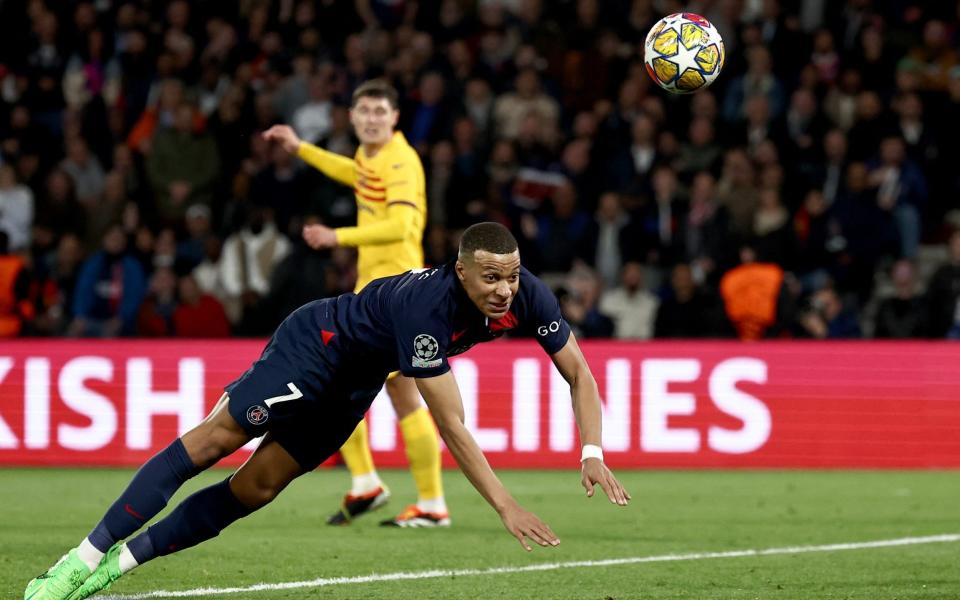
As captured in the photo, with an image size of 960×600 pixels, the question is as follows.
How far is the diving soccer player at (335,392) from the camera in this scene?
598cm

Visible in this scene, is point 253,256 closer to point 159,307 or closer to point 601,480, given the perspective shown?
point 159,307

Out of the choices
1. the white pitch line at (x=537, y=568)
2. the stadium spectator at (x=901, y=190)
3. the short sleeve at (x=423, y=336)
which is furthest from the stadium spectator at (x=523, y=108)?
the short sleeve at (x=423, y=336)

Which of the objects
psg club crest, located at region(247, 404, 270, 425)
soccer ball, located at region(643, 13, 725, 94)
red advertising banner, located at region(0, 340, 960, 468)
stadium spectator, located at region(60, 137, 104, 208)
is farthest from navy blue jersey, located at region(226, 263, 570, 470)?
stadium spectator, located at region(60, 137, 104, 208)

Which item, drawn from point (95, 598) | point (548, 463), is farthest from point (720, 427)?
point (95, 598)

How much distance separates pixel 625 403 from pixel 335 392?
7175mm

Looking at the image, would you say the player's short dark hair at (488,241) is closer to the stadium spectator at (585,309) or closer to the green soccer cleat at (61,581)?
the green soccer cleat at (61,581)

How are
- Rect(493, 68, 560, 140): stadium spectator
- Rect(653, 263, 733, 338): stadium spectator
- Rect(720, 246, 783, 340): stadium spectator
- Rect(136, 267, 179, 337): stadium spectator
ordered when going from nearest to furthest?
Rect(720, 246, 783, 340): stadium spectator
Rect(653, 263, 733, 338): stadium spectator
Rect(136, 267, 179, 337): stadium spectator
Rect(493, 68, 560, 140): stadium spectator

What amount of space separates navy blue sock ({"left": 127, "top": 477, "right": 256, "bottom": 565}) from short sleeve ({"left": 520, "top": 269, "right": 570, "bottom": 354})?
144 cm

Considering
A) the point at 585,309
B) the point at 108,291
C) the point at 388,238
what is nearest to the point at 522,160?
the point at 585,309

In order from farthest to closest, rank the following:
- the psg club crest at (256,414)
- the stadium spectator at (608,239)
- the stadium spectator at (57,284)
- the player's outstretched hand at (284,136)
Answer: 1. the stadium spectator at (608,239)
2. the stadium spectator at (57,284)
3. the player's outstretched hand at (284,136)
4. the psg club crest at (256,414)

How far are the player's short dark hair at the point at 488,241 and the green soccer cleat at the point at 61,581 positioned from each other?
1.99m

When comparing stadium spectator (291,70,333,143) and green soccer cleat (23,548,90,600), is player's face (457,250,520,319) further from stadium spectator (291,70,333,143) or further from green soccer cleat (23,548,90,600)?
stadium spectator (291,70,333,143)

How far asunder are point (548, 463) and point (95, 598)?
22.9 ft

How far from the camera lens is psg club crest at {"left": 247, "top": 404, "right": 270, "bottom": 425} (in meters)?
6.23
